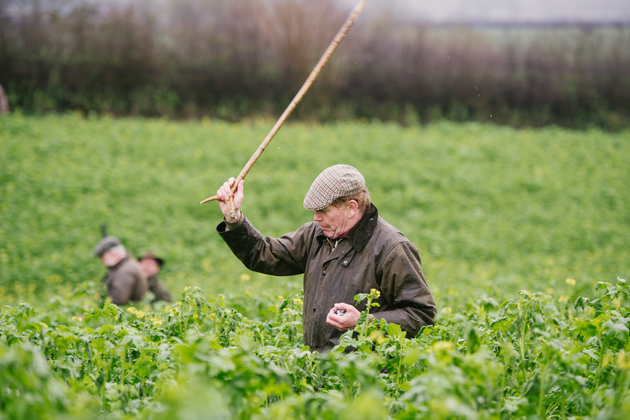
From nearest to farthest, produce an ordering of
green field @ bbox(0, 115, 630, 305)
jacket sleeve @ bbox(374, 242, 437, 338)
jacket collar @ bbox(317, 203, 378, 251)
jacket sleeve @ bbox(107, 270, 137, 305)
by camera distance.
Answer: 1. jacket sleeve @ bbox(374, 242, 437, 338)
2. jacket collar @ bbox(317, 203, 378, 251)
3. jacket sleeve @ bbox(107, 270, 137, 305)
4. green field @ bbox(0, 115, 630, 305)

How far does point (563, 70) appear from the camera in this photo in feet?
66.9

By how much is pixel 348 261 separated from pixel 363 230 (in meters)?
0.20

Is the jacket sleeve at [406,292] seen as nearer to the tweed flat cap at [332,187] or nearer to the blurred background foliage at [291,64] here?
the tweed flat cap at [332,187]

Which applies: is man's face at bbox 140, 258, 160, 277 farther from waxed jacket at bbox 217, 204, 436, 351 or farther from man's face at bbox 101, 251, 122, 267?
waxed jacket at bbox 217, 204, 436, 351

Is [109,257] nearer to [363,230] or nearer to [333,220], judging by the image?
[333,220]

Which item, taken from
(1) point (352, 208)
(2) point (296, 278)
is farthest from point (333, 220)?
(2) point (296, 278)

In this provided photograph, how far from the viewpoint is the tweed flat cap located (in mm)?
2891

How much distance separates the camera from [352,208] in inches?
117

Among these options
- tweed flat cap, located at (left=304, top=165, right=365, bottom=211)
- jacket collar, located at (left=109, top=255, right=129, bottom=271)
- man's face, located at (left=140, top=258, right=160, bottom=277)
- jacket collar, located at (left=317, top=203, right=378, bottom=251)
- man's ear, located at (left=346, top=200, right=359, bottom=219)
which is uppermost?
tweed flat cap, located at (left=304, top=165, right=365, bottom=211)

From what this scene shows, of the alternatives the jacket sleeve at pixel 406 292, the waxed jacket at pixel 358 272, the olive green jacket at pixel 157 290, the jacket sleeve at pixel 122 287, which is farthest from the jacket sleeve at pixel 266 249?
the olive green jacket at pixel 157 290

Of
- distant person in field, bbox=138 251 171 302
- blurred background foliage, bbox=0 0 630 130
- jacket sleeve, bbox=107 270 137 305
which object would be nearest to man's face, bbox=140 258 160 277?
distant person in field, bbox=138 251 171 302

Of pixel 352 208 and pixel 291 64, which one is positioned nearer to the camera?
pixel 352 208

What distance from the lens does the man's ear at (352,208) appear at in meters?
2.97

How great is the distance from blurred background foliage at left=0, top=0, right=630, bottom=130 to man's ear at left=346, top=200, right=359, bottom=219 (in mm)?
15442
